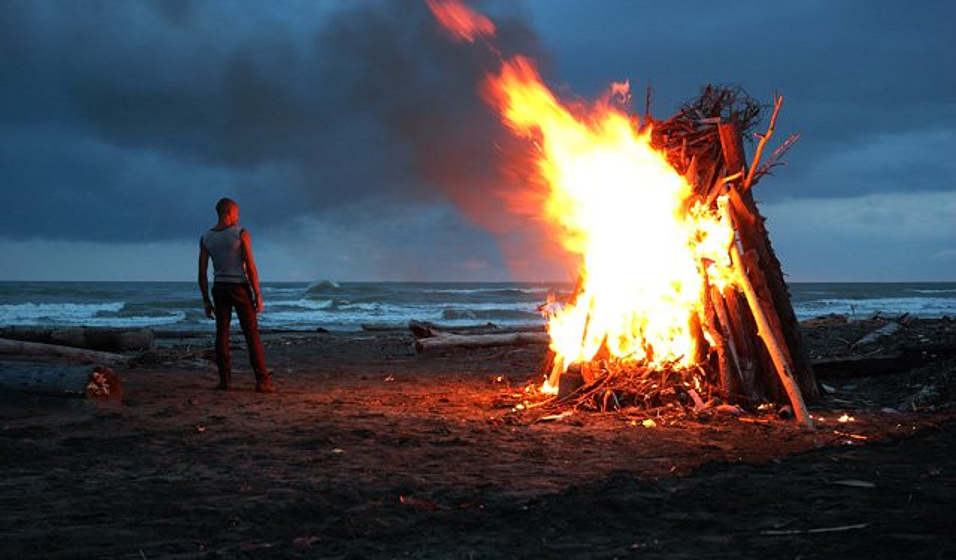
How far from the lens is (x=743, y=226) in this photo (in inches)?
334

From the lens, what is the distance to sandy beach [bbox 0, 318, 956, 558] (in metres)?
4.02

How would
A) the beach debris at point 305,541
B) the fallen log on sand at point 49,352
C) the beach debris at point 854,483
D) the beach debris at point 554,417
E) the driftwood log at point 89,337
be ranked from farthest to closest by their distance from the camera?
the driftwood log at point 89,337
the fallen log on sand at point 49,352
the beach debris at point 554,417
the beach debris at point 854,483
the beach debris at point 305,541

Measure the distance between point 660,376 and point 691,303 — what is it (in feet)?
3.04

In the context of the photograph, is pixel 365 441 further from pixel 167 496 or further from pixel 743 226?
pixel 743 226

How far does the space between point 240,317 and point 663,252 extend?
17.7 feet

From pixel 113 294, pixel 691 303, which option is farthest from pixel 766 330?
pixel 113 294

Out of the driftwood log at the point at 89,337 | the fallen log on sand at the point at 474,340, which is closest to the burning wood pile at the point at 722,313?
the fallen log on sand at the point at 474,340

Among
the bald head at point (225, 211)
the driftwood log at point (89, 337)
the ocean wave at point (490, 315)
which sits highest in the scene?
the bald head at point (225, 211)

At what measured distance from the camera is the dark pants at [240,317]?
959cm

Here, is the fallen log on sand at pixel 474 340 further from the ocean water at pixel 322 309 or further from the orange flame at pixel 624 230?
the ocean water at pixel 322 309

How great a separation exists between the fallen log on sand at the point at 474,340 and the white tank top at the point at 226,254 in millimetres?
6521

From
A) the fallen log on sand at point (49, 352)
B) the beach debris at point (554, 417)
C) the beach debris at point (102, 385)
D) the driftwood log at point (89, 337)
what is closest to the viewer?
the beach debris at point (554, 417)

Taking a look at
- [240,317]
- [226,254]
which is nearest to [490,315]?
[240,317]

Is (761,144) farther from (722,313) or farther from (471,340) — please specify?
(471,340)
